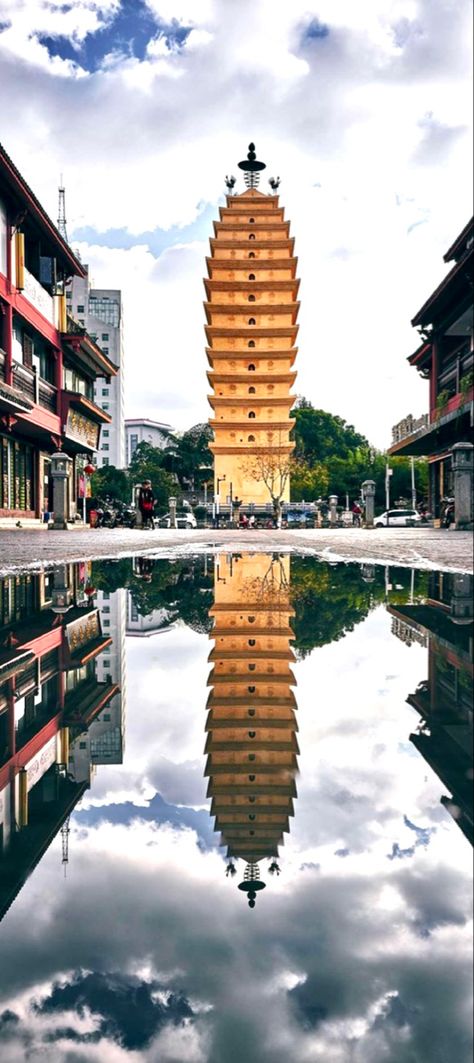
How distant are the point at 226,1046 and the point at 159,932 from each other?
124 millimetres

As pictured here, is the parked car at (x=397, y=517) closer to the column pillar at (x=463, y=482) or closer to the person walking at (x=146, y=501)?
the person walking at (x=146, y=501)

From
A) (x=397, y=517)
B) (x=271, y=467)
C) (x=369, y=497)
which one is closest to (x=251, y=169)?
(x=271, y=467)

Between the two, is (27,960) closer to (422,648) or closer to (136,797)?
(136,797)

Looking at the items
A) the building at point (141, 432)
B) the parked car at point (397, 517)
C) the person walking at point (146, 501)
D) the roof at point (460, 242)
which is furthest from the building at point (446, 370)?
the building at point (141, 432)

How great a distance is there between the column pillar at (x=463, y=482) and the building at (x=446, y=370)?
17.1 ft

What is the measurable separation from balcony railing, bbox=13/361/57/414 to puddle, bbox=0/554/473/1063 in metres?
19.0

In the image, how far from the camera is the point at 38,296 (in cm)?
2264

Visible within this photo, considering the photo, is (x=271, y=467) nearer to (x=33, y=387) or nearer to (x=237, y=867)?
(x=33, y=387)

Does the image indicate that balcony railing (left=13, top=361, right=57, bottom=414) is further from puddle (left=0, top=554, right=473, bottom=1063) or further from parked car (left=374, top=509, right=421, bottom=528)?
puddle (left=0, top=554, right=473, bottom=1063)

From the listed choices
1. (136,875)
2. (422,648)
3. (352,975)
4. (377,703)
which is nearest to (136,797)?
(136,875)

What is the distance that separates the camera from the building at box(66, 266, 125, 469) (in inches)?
3688

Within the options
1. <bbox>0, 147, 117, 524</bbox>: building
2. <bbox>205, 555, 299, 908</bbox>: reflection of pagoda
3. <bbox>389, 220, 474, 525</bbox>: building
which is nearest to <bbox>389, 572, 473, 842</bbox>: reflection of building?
<bbox>205, 555, 299, 908</bbox>: reflection of pagoda

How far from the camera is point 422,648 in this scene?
216 cm

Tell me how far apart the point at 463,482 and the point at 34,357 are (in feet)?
42.3
